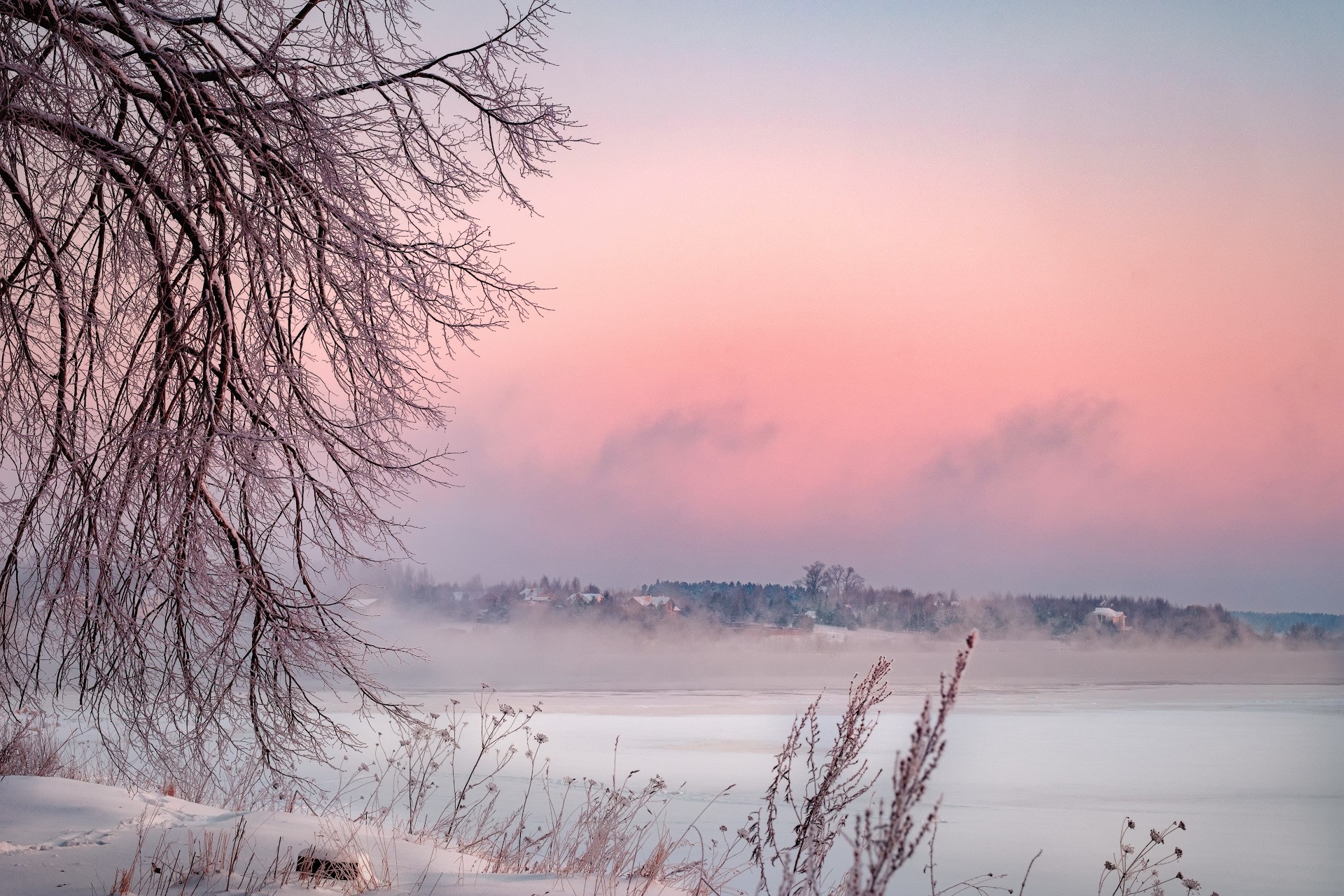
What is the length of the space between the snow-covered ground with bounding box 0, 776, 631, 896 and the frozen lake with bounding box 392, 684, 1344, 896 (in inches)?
290

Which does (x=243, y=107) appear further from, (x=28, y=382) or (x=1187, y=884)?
(x=1187, y=884)

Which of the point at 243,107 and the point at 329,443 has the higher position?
the point at 243,107

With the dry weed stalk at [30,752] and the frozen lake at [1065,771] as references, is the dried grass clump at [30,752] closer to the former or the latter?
the dry weed stalk at [30,752]

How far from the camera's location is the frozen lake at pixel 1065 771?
1317 centimetres

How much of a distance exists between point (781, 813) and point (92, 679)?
37.0 feet

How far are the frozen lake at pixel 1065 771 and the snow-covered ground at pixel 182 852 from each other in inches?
290

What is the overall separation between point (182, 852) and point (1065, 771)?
62.2ft

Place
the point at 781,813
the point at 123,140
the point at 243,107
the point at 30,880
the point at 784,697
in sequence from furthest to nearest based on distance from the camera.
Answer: the point at 784,697 → the point at 781,813 → the point at 123,140 → the point at 243,107 → the point at 30,880

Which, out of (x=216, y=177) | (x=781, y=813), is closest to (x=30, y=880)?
(x=216, y=177)

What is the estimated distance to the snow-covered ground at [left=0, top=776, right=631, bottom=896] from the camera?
438 cm

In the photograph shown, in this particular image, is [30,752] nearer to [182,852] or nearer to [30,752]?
[30,752]

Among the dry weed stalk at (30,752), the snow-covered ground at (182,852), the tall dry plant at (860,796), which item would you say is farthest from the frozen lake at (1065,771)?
the tall dry plant at (860,796)

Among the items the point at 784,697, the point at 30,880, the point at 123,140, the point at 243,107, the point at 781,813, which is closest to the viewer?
the point at 30,880

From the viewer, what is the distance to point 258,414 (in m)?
5.62
